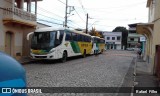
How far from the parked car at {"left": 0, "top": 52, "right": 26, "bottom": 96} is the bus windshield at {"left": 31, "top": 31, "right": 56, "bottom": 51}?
49.7ft

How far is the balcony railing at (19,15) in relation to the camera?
1786cm

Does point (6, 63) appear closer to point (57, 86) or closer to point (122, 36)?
point (57, 86)

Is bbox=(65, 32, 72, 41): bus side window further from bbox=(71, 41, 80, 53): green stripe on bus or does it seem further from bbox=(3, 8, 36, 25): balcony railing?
bbox=(3, 8, 36, 25): balcony railing

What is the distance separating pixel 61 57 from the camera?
63.6 feet

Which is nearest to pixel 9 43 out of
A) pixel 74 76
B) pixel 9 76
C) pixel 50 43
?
pixel 50 43

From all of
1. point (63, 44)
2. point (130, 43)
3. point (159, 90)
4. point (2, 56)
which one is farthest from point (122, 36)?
point (2, 56)

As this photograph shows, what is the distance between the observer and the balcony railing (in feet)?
58.6

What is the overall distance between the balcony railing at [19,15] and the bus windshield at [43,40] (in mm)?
2039

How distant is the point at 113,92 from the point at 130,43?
272 feet

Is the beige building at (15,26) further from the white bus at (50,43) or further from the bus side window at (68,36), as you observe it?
the bus side window at (68,36)

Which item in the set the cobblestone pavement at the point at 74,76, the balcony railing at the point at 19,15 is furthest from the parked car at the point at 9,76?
the balcony railing at the point at 19,15

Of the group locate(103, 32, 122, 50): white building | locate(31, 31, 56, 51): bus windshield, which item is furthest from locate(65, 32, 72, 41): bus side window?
locate(103, 32, 122, 50): white building

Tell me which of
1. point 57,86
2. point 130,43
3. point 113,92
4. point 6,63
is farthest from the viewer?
point 130,43

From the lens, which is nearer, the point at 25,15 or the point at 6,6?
the point at 6,6
